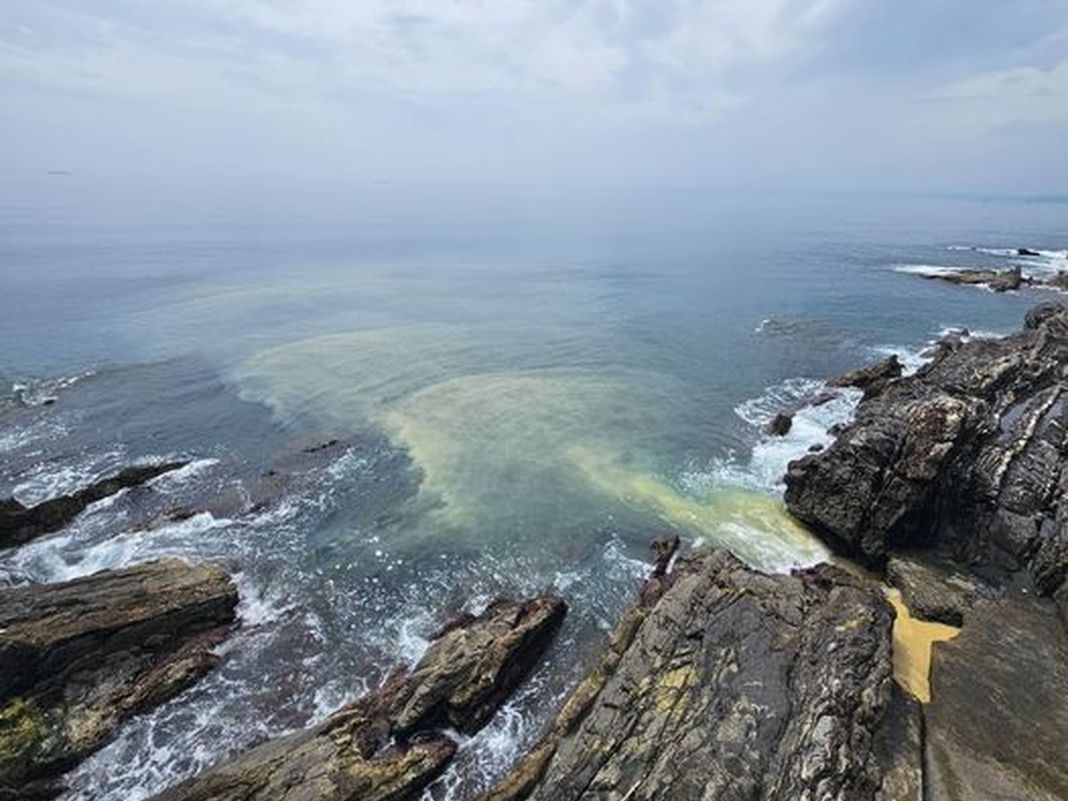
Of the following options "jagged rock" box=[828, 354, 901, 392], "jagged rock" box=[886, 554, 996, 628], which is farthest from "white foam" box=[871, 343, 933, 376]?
"jagged rock" box=[886, 554, 996, 628]

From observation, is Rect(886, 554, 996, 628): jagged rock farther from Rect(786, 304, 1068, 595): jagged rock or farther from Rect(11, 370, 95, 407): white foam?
Rect(11, 370, 95, 407): white foam

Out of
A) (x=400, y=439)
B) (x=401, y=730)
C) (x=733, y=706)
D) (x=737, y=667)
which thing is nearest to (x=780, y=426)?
(x=400, y=439)

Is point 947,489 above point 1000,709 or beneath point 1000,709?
above

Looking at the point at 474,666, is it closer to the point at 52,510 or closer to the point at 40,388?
the point at 52,510

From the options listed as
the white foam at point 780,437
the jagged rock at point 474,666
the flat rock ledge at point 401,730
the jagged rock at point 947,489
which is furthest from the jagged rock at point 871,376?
the flat rock ledge at point 401,730

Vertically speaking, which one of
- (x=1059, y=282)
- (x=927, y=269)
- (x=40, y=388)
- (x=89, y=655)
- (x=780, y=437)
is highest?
(x=40, y=388)

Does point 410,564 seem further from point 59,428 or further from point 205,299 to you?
point 205,299
